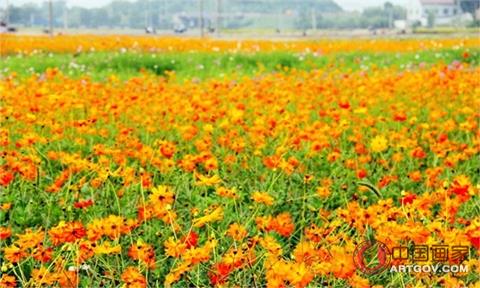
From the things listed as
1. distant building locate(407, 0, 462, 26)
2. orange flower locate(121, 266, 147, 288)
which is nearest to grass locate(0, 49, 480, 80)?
orange flower locate(121, 266, 147, 288)

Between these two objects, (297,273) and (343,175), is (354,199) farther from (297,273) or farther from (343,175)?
(297,273)

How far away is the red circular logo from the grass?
745 cm

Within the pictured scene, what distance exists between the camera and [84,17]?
128 feet

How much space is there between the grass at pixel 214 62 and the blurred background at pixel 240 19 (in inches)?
586

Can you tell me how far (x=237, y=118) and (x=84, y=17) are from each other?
36.6 meters

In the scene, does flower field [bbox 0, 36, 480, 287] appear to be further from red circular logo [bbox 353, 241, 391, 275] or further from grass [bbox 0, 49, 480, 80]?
grass [bbox 0, 49, 480, 80]

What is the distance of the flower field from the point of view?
2.12 metres

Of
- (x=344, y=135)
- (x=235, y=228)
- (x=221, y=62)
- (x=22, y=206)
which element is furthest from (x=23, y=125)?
(x=221, y=62)

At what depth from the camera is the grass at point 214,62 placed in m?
10.3

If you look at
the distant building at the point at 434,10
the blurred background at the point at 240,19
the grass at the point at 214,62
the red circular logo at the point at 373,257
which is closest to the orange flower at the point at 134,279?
the red circular logo at the point at 373,257

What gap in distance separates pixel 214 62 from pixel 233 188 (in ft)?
28.9

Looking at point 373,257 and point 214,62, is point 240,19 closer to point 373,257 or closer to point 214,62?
point 214,62

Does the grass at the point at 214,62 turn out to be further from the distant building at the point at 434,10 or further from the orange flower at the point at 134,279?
the distant building at the point at 434,10

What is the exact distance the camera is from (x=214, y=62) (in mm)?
11164
